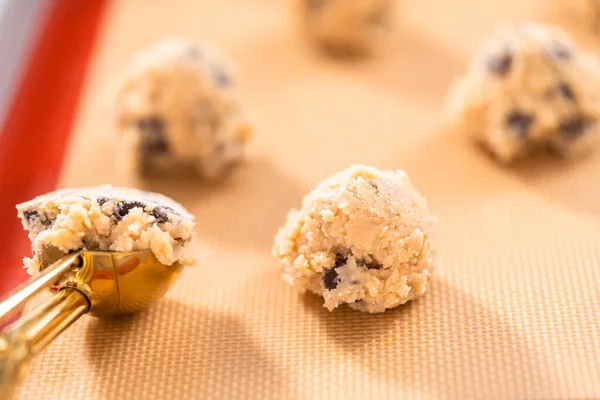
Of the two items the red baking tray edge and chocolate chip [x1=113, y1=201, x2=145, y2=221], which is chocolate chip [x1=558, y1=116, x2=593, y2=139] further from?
the red baking tray edge

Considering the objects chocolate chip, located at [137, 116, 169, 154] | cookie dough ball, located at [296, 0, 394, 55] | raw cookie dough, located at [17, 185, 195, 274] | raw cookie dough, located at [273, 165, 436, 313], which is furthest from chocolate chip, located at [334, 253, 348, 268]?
cookie dough ball, located at [296, 0, 394, 55]

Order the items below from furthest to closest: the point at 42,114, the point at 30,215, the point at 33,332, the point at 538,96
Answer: the point at 42,114
the point at 538,96
the point at 30,215
the point at 33,332

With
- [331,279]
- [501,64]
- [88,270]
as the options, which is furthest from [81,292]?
[501,64]

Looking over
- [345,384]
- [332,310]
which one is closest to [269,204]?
[332,310]

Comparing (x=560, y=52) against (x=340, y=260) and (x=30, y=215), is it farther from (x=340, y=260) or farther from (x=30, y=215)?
(x=30, y=215)

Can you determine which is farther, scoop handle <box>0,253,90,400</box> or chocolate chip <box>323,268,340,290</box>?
chocolate chip <box>323,268,340,290</box>

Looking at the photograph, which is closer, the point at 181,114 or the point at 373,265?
the point at 373,265

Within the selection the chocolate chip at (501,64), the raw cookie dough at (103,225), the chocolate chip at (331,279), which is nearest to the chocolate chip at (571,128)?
the chocolate chip at (501,64)
